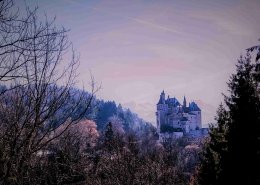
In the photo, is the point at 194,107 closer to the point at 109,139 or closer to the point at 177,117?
the point at 177,117

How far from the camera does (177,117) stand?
106 metres

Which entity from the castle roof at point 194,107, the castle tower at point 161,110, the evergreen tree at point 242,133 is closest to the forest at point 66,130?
the evergreen tree at point 242,133

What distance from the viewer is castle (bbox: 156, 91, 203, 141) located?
10301 centimetres

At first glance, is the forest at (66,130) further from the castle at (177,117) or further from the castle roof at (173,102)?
the castle roof at (173,102)

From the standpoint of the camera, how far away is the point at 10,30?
4.57m

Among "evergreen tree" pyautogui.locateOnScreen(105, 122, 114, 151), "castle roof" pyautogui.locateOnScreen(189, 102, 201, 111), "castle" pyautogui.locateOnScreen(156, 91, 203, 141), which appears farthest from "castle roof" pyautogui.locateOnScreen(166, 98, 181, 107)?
"evergreen tree" pyautogui.locateOnScreen(105, 122, 114, 151)

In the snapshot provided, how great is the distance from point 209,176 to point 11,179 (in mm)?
13171

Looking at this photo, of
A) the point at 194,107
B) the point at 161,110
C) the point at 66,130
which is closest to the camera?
the point at 66,130

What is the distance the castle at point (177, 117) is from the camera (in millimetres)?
103012

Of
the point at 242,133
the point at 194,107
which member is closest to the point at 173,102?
the point at 194,107

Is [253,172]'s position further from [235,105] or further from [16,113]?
[16,113]

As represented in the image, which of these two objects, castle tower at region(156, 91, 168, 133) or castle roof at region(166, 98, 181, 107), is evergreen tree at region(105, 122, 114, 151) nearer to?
castle tower at region(156, 91, 168, 133)

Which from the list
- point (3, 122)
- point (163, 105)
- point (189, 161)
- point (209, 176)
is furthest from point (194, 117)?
point (3, 122)

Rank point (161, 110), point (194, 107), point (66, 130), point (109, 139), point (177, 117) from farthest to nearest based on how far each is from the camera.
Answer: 1. point (194, 107)
2. point (161, 110)
3. point (177, 117)
4. point (109, 139)
5. point (66, 130)
